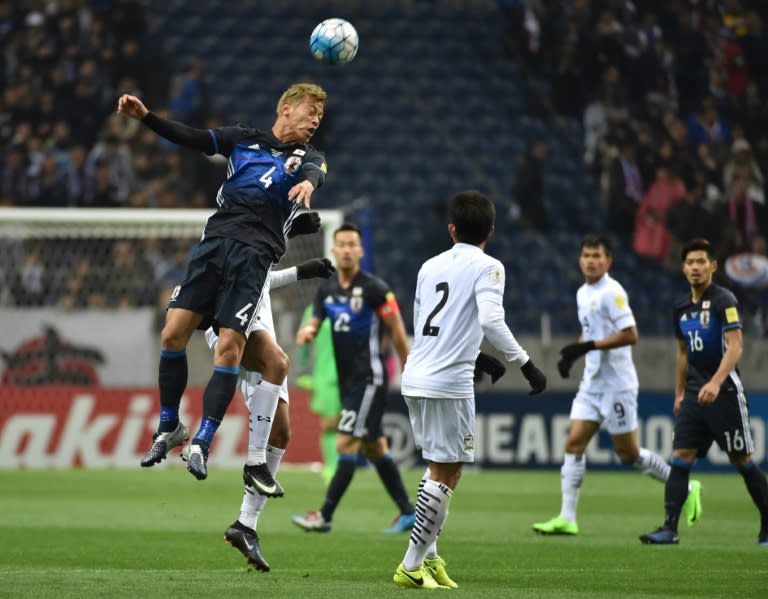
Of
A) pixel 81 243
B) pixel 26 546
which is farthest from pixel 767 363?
pixel 26 546

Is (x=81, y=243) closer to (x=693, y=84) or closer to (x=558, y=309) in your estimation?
(x=558, y=309)

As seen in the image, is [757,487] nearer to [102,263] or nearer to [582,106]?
[102,263]

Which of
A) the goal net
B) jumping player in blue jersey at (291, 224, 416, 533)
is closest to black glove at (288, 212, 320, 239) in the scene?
jumping player in blue jersey at (291, 224, 416, 533)

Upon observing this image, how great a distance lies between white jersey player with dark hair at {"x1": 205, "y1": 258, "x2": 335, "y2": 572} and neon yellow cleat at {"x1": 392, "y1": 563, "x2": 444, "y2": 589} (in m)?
0.79

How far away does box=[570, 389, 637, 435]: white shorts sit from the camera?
10797 mm

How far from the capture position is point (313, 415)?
1816cm

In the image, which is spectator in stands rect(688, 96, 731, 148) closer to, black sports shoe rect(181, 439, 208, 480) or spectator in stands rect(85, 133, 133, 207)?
spectator in stands rect(85, 133, 133, 207)

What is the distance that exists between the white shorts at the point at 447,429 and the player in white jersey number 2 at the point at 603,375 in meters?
3.72

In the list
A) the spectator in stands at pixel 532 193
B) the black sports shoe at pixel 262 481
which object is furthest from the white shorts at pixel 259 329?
the spectator in stands at pixel 532 193

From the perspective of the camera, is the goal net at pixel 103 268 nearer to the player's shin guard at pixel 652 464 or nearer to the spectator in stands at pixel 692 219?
the spectator in stands at pixel 692 219

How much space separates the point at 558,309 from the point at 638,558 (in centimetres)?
1190

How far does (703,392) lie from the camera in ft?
30.8

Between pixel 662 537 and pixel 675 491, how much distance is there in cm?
42

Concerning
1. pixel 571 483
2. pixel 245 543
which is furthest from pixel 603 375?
pixel 245 543
